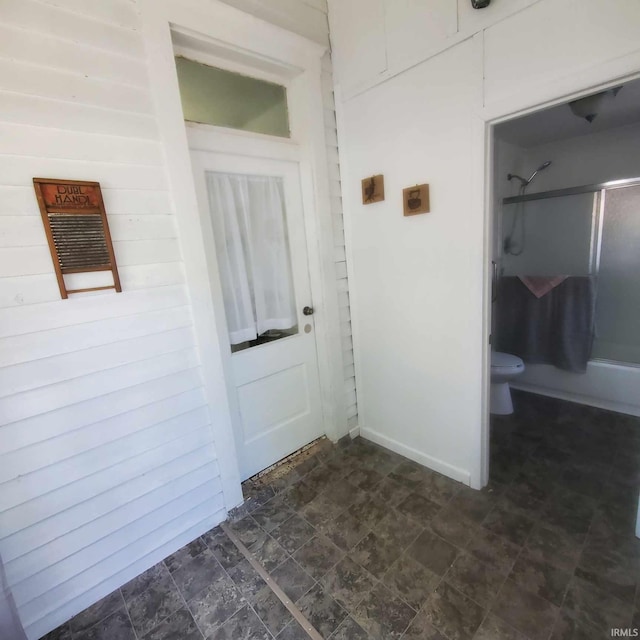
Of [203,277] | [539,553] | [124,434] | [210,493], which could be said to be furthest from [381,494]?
[203,277]

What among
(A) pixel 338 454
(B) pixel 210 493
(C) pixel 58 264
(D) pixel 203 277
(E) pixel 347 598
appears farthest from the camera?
(A) pixel 338 454

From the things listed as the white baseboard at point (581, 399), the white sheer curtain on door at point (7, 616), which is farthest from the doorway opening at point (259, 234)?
the white baseboard at point (581, 399)

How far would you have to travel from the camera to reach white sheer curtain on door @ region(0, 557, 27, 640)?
1059 mm

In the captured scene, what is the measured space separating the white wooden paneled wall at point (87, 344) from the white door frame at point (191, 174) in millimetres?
61

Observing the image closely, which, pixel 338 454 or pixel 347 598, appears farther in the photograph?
pixel 338 454

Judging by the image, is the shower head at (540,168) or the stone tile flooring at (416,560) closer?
the stone tile flooring at (416,560)

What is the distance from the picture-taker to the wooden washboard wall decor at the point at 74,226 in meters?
1.21

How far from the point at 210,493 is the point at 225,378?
615 mm

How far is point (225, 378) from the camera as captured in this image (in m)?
1.90

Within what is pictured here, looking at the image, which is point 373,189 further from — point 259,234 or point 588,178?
point 588,178

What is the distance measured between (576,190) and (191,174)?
2.91m

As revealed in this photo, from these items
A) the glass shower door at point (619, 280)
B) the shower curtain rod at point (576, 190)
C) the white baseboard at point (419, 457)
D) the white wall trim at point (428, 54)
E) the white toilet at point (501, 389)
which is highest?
the white wall trim at point (428, 54)

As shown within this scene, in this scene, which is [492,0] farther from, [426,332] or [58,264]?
[58,264]

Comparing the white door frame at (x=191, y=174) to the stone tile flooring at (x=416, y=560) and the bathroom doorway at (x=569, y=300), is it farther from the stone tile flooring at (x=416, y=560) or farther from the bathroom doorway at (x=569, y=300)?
the bathroom doorway at (x=569, y=300)
